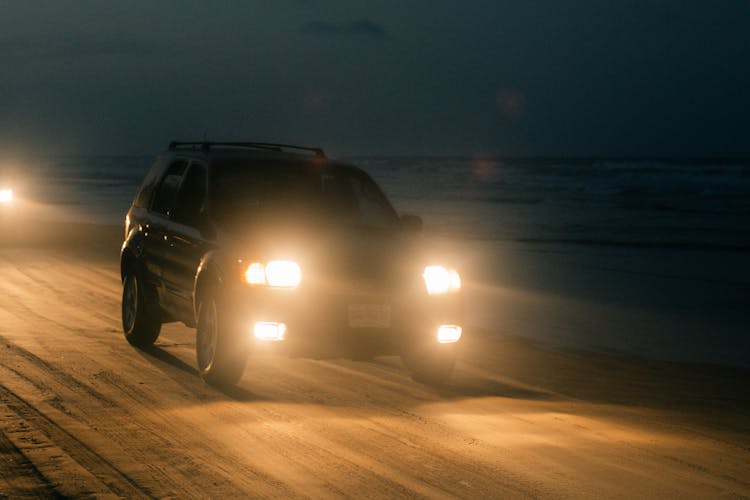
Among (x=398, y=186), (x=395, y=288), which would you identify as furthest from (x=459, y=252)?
(x=398, y=186)

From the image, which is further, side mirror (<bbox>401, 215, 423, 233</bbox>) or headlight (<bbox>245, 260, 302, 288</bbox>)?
side mirror (<bbox>401, 215, 423, 233</bbox>)

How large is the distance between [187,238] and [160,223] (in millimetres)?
910

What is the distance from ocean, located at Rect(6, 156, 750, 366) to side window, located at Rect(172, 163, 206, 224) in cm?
452

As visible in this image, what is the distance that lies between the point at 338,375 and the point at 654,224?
2969 cm

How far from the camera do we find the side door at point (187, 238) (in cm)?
926

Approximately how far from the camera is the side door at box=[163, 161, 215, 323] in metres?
9.26

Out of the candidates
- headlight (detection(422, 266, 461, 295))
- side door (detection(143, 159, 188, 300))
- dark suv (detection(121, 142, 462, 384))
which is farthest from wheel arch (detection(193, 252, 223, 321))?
headlight (detection(422, 266, 461, 295))

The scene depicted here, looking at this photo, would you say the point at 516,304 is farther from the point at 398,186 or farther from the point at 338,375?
the point at 398,186

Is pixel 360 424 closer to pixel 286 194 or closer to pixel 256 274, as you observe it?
pixel 256 274

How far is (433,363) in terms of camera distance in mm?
9203

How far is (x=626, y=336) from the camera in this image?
13109 millimetres

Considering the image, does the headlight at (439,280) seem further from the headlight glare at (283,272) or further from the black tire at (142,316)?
the black tire at (142,316)

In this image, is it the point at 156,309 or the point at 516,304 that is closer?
the point at 156,309

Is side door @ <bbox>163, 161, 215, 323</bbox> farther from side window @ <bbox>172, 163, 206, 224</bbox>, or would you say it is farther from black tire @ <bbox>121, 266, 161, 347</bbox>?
black tire @ <bbox>121, 266, 161, 347</bbox>
